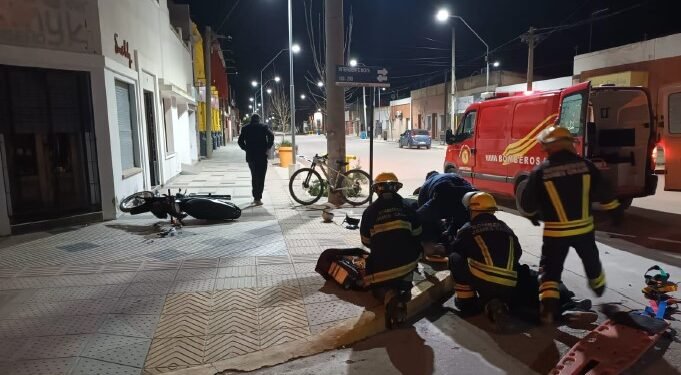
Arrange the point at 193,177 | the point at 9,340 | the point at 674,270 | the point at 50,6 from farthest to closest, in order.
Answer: the point at 193,177
the point at 50,6
the point at 674,270
the point at 9,340

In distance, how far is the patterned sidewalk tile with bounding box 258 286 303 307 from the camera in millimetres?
4816

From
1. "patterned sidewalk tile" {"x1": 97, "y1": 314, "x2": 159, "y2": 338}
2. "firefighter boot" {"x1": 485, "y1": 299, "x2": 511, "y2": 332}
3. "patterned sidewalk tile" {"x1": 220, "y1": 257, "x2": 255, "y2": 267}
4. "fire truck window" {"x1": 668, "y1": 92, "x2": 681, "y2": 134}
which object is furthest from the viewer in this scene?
"fire truck window" {"x1": 668, "y1": 92, "x2": 681, "y2": 134}

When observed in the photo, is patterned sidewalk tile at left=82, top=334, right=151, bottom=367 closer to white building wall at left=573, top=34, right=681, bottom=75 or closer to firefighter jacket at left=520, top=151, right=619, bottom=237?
firefighter jacket at left=520, top=151, right=619, bottom=237

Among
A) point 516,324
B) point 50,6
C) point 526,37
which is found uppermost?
point 526,37

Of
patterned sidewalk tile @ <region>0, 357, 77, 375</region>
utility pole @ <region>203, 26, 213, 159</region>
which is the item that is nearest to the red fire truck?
patterned sidewalk tile @ <region>0, 357, 77, 375</region>

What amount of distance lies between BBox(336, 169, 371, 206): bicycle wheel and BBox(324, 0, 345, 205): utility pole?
0.17 m

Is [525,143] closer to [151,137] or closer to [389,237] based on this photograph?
[389,237]

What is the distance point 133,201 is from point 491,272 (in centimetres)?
633

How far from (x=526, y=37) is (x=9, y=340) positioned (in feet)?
83.2

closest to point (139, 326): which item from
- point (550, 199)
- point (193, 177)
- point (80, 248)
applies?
point (80, 248)

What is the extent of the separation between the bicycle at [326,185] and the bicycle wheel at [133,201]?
3.16 m

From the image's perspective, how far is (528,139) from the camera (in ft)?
29.5

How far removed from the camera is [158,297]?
4.95 m

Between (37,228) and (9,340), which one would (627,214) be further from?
(37,228)
